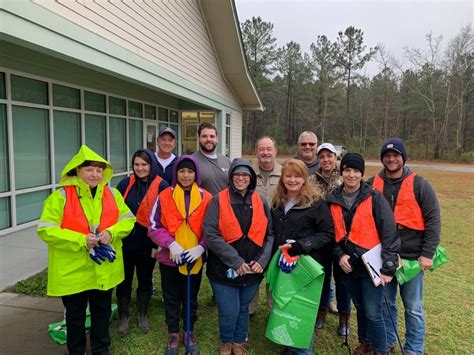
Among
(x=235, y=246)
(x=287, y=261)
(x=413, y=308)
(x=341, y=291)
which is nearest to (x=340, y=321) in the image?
(x=341, y=291)

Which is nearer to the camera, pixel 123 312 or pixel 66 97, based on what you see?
pixel 123 312

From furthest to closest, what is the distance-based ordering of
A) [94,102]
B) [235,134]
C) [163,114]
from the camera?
[235,134] → [163,114] → [94,102]

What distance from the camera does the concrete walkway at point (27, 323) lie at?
2834 millimetres

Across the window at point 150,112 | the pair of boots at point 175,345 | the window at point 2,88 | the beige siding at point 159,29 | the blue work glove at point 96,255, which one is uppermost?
Result: the beige siding at point 159,29

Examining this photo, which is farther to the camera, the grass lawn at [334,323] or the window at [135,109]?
the window at [135,109]

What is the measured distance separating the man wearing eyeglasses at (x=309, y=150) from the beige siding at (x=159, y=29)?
3.55 m

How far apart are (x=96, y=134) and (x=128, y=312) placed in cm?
609

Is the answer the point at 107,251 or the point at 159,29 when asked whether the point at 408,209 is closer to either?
the point at 107,251

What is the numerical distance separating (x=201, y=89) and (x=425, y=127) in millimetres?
37716

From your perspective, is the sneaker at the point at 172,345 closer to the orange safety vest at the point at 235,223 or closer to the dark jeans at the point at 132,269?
the dark jeans at the point at 132,269

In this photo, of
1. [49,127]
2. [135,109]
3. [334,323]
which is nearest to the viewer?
[334,323]

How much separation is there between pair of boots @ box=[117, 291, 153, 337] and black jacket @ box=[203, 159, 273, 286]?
886 millimetres

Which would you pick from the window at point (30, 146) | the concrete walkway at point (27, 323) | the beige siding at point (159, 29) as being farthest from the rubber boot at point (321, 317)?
the window at point (30, 146)

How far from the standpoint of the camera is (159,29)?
299 inches
